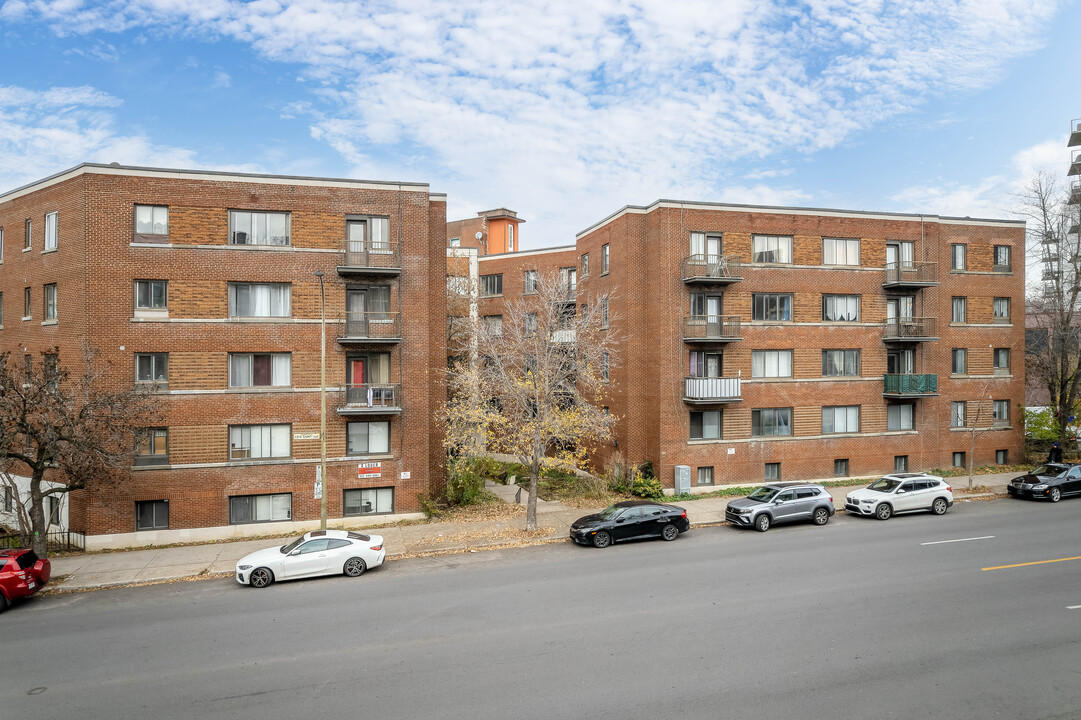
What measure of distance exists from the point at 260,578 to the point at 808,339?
1056 inches

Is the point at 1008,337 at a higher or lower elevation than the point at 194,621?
higher

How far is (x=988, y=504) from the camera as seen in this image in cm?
2695

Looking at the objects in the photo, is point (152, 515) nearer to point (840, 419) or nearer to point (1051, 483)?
point (840, 419)

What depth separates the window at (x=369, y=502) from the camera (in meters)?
25.4

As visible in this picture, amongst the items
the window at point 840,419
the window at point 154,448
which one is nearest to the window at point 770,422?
the window at point 840,419

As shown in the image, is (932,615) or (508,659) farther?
(932,615)

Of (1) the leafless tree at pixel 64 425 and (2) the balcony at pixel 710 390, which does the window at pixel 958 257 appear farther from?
(1) the leafless tree at pixel 64 425

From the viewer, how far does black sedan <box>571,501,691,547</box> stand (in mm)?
21109

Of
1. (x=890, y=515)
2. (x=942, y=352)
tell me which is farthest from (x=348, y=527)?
(x=942, y=352)

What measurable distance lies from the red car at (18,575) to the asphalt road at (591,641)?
48cm

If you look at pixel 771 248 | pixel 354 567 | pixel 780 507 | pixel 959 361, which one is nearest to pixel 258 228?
pixel 354 567

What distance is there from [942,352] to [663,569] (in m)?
25.2

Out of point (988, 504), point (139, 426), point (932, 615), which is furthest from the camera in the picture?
point (988, 504)

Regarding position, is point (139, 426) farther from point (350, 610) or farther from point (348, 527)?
point (350, 610)
